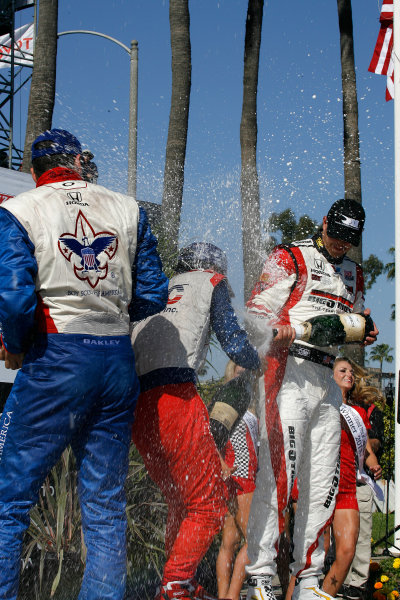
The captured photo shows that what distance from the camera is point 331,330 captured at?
390 cm

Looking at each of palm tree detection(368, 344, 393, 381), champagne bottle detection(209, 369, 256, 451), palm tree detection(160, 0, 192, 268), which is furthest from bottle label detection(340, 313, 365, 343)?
palm tree detection(368, 344, 393, 381)

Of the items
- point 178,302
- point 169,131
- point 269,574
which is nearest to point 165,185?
point 169,131

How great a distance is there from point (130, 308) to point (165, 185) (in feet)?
18.1

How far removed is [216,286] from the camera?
145 inches

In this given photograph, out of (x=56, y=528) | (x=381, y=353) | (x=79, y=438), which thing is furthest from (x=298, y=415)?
(x=381, y=353)

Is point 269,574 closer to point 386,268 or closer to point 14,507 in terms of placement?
point 14,507

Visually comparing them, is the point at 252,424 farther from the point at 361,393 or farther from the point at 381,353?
the point at 381,353

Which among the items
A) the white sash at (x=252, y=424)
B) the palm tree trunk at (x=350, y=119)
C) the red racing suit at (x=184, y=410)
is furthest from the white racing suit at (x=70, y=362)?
the palm tree trunk at (x=350, y=119)

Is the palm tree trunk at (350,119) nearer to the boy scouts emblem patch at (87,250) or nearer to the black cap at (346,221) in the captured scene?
the black cap at (346,221)

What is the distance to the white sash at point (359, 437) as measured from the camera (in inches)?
203

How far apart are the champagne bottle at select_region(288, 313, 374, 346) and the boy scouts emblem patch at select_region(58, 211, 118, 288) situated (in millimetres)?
1252

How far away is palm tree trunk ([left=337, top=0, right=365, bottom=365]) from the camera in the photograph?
9.87 metres

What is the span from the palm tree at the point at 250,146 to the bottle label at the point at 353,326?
4.76 m

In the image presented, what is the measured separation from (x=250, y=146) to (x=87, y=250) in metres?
8.10
